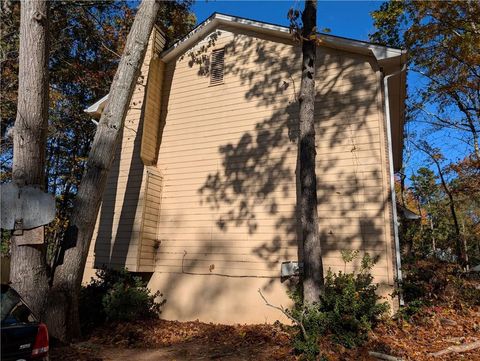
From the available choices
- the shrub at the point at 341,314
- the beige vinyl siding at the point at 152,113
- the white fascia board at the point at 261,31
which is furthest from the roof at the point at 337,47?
the shrub at the point at 341,314

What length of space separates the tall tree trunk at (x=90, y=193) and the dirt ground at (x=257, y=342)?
0.68m

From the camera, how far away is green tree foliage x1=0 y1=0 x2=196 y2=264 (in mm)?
16031

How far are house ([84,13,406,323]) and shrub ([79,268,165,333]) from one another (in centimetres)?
35

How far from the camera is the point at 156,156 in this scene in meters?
11.6

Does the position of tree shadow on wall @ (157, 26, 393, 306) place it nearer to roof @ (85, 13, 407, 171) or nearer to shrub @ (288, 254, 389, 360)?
roof @ (85, 13, 407, 171)

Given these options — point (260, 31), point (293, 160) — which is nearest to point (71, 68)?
point (260, 31)

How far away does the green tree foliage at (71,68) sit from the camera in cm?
1603

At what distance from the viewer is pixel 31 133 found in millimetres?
7207

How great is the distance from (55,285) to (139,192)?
3807 mm

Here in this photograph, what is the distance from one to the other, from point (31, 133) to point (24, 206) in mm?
2187

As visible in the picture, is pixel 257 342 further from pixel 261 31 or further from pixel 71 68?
pixel 71 68

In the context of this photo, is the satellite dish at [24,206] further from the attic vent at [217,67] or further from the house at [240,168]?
the attic vent at [217,67]

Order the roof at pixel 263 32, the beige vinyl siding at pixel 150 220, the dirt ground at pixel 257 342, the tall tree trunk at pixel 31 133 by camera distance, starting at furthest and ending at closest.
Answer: the beige vinyl siding at pixel 150 220 → the roof at pixel 263 32 → the tall tree trunk at pixel 31 133 → the dirt ground at pixel 257 342

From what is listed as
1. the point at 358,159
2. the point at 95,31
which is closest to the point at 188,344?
the point at 358,159
